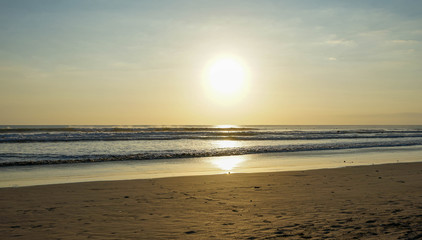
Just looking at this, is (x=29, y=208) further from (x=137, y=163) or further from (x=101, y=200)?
(x=137, y=163)

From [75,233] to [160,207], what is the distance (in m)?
2.32

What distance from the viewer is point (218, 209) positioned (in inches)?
305

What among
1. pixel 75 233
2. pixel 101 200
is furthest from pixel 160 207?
pixel 75 233

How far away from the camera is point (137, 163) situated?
1794cm

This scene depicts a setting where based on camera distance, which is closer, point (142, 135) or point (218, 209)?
point (218, 209)

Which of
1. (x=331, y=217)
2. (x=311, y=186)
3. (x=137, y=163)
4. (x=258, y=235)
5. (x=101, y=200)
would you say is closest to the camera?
(x=258, y=235)

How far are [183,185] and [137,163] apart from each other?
759 cm

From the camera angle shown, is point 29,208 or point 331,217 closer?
point 331,217

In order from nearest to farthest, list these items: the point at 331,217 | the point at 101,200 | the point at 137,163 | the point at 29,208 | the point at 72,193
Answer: the point at 331,217
the point at 29,208
the point at 101,200
the point at 72,193
the point at 137,163

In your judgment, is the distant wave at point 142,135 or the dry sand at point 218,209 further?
the distant wave at point 142,135

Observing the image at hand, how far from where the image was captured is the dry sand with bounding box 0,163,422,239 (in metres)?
6.00

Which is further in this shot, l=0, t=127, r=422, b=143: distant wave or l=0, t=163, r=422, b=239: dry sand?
l=0, t=127, r=422, b=143: distant wave

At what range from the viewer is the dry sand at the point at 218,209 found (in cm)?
600

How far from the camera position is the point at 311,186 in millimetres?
10641
